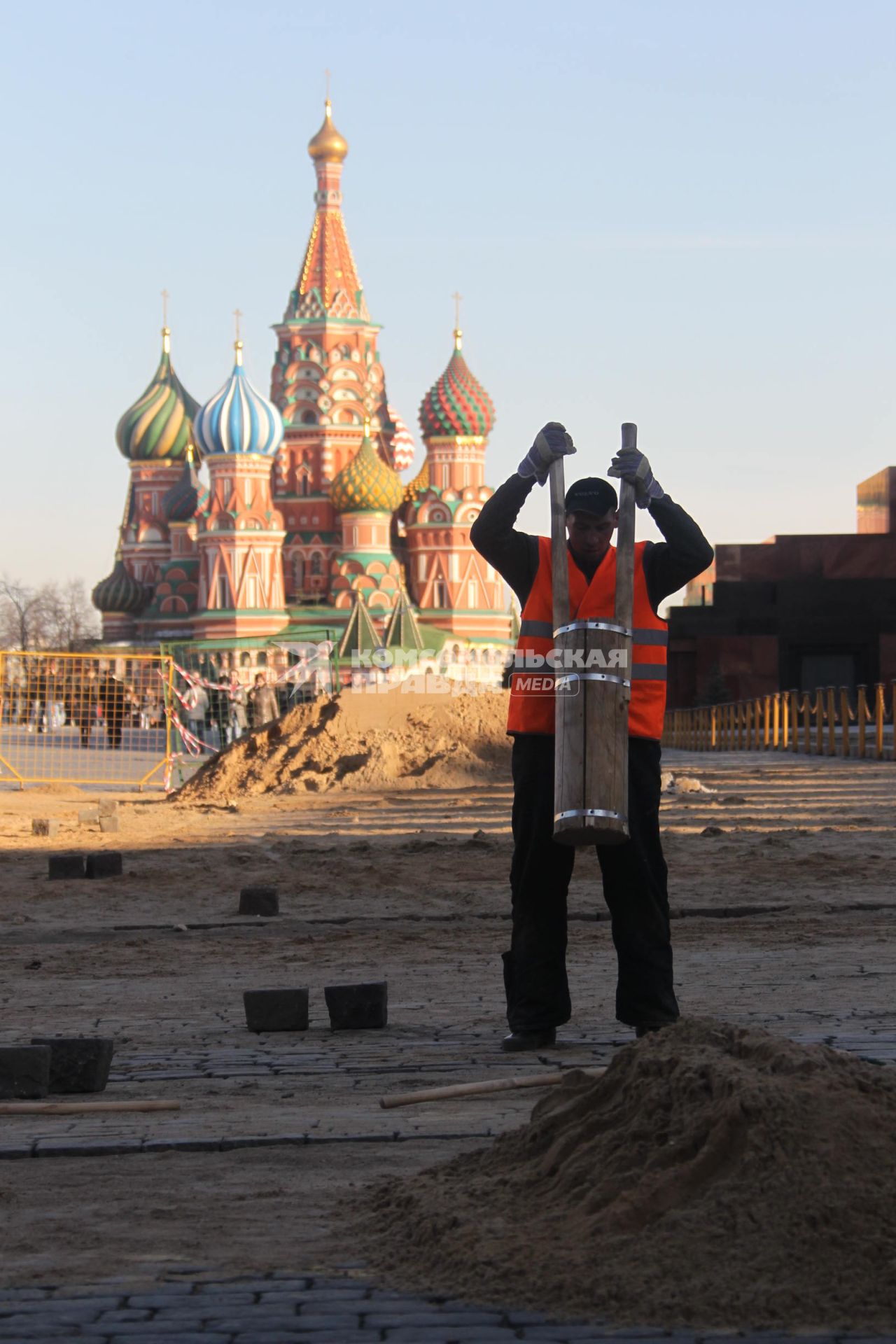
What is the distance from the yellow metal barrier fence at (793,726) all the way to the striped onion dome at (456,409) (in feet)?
136

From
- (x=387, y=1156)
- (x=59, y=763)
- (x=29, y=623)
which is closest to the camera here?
(x=387, y=1156)

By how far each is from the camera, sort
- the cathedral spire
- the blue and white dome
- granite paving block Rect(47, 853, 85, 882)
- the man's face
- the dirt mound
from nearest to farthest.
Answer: the man's face, granite paving block Rect(47, 853, 85, 882), the dirt mound, the blue and white dome, the cathedral spire

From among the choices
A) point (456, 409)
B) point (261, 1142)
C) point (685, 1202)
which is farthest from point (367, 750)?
point (456, 409)

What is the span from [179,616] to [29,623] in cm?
1252

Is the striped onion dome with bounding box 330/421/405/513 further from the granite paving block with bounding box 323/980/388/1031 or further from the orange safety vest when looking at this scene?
the orange safety vest

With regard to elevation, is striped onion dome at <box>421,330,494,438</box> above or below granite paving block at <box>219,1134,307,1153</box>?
above

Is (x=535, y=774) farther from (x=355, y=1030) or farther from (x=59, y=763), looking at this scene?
(x=59, y=763)

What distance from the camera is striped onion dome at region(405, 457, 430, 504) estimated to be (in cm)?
8309

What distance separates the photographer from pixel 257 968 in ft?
25.7

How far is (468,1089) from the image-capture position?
4.78m

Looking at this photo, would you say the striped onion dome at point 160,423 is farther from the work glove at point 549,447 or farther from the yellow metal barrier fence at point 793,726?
the work glove at point 549,447

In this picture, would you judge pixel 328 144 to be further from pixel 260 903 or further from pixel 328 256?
→ pixel 260 903

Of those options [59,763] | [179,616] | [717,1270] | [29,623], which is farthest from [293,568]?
[717,1270]

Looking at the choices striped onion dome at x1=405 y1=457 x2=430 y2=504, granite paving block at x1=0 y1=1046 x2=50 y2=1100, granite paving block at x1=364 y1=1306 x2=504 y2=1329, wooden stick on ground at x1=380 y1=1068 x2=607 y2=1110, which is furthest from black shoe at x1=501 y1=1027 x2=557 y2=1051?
striped onion dome at x1=405 y1=457 x2=430 y2=504
